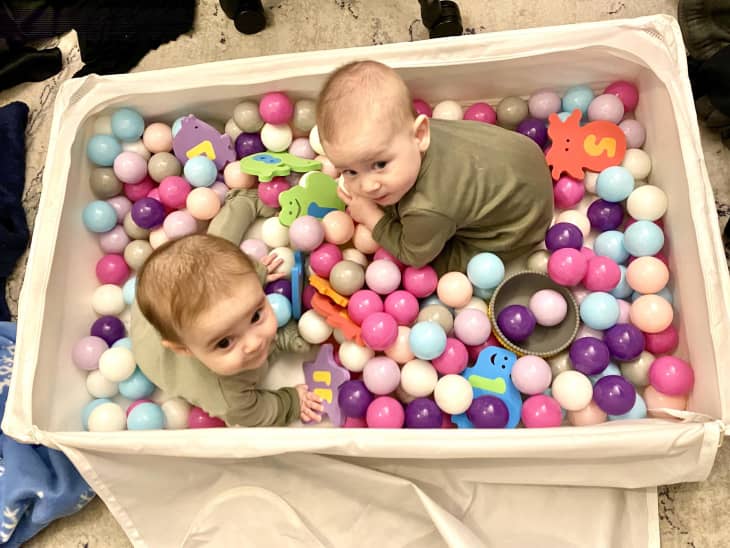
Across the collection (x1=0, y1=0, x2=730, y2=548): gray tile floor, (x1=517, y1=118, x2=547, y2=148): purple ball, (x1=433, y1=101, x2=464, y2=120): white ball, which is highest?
(x1=0, y1=0, x2=730, y2=548): gray tile floor

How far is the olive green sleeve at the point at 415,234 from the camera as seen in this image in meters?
0.92

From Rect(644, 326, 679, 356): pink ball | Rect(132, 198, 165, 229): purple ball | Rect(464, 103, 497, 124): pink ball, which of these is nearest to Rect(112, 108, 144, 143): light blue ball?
Rect(132, 198, 165, 229): purple ball

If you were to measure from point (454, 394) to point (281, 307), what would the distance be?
0.30m

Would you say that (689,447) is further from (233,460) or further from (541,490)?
(233,460)

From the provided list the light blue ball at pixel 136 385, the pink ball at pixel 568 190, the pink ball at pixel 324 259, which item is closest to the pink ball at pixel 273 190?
the pink ball at pixel 324 259

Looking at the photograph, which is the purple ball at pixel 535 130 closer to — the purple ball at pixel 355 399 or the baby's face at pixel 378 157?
the baby's face at pixel 378 157

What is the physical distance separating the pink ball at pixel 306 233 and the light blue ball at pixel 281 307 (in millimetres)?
87

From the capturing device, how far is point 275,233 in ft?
3.80

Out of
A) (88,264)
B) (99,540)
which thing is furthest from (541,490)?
(88,264)

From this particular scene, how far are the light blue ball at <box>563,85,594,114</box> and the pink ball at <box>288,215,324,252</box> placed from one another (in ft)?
1.55

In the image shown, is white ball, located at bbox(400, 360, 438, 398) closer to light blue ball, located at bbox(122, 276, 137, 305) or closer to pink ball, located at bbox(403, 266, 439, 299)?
pink ball, located at bbox(403, 266, 439, 299)

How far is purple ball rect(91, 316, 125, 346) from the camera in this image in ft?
3.77

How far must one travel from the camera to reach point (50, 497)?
1054mm

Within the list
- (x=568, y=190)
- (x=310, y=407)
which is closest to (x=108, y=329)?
(x=310, y=407)
